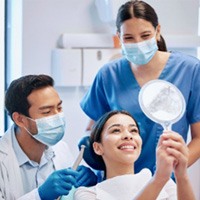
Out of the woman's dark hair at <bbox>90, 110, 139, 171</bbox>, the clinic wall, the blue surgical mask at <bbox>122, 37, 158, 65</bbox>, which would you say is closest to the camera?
the woman's dark hair at <bbox>90, 110, 139, 171</bbox>

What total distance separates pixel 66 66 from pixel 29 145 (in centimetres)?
88

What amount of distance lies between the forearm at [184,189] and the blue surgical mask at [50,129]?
669 millimetres

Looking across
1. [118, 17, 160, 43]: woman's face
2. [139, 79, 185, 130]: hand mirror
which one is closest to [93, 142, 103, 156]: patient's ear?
[139, 79, 185, 130]: hand mirror

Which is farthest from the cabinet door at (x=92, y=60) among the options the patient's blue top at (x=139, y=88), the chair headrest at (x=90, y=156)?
the chair headrest at (x=90, y=156)

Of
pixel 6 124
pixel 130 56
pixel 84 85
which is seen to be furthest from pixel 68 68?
pixel 130 56

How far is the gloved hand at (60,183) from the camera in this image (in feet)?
5.19

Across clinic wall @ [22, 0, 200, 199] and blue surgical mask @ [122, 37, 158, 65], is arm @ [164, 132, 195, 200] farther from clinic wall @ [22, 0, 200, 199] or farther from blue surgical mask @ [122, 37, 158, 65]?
clinic wall @ [22, 0, 200, 199]

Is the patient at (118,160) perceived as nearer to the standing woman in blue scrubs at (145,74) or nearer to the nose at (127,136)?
the nose at (127,136)

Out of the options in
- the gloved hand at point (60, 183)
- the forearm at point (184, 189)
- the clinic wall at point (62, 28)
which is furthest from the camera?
the clinic wall at point (62, 28)

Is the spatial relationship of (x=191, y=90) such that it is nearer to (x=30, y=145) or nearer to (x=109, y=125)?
(x=109, y=125)

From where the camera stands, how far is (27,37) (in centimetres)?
264

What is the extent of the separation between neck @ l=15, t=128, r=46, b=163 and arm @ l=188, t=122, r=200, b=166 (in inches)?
25.4

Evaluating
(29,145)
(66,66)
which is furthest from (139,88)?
(66,66)

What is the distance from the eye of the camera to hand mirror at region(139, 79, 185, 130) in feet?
4.70
